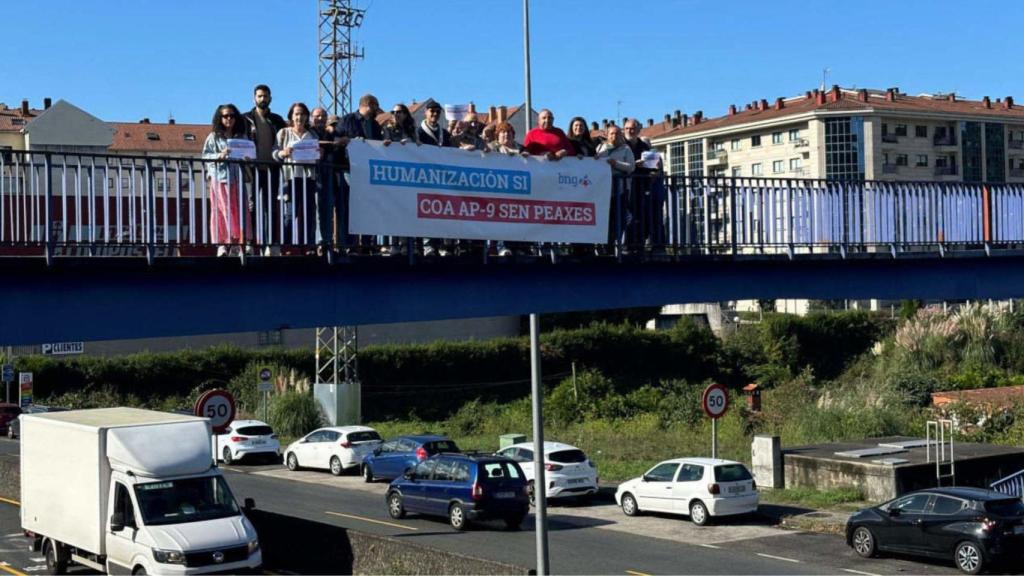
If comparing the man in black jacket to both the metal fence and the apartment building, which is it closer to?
the metal fence

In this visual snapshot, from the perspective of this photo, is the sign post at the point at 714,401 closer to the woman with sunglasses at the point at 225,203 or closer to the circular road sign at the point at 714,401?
the circular road sign at the point at 714,401

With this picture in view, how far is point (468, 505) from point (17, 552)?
8004mm

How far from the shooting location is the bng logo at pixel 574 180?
14.7 metres

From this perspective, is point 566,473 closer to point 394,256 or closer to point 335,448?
point 335,448

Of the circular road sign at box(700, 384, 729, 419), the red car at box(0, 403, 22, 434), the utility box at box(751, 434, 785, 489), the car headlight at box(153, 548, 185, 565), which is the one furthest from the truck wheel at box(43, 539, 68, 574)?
the red car at box(0, 403, 22, 434)

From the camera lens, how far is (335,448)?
33906mm

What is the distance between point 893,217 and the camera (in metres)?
19.5

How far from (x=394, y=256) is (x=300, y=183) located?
4.28ft

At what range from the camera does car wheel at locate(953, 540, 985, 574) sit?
1889 centimetres

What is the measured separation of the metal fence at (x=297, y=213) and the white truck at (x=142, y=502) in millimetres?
3739

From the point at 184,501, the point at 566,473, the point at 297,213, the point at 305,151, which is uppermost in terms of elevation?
the point at 305,151

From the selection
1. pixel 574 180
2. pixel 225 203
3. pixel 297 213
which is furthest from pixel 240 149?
pixel 574 180

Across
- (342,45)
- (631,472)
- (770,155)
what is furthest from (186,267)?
(770,155)

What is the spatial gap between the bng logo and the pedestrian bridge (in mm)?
690
